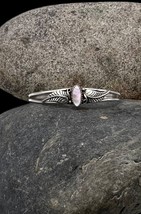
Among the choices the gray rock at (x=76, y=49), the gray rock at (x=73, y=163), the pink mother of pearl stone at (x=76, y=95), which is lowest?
the gray rock at (x=73, y=163)

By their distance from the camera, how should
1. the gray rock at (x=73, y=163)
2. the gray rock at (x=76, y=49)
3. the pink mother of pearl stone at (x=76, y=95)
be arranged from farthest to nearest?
the gray rock at (x=76, y=49) → the pink mother of pearl stone at (x=76, y=95) → the gray rock at (x=73, y=163)

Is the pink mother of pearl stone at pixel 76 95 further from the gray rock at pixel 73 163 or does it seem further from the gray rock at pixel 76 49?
the gray rock at pixel 76 49

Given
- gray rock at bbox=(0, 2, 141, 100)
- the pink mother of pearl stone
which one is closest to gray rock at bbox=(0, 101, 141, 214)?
the pink mother of pearl stone

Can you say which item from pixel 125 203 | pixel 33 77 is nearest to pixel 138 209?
pixel 125 203

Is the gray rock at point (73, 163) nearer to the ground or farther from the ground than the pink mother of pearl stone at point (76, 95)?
nearer to the ground

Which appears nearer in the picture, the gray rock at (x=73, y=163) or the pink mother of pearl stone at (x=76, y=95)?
the gray rock at (x=73, y=163)

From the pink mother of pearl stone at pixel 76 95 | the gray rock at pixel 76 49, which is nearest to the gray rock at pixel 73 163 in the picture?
the pink mother of pearl stone at pixel 76 95
